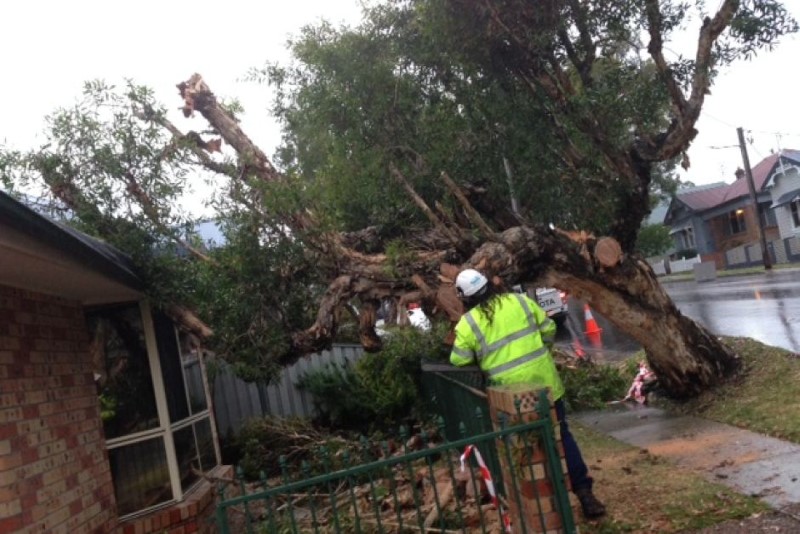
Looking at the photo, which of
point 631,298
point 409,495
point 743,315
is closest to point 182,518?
point 409,495

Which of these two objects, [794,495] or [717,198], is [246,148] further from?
[717,198]

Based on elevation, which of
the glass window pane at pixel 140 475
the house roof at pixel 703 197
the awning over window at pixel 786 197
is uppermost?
the house roof at pixel 703 197

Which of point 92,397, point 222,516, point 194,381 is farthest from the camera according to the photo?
point 194,381

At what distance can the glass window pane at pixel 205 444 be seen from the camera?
789 cm

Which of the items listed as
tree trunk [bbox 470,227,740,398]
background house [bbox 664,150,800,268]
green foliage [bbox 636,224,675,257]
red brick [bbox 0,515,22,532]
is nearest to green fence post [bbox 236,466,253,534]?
red brick [bbox 0,515,22,532]

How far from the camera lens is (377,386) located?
10.3 m

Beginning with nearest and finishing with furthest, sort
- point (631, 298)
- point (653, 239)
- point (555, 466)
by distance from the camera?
point (555, 466) < point (631, 298) < point (653, 239)

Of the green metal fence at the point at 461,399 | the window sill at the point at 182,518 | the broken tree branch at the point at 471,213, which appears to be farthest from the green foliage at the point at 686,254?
the window sill at the point at 182,518

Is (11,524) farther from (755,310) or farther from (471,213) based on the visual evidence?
(755,310)

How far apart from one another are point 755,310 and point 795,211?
28024 millimetres

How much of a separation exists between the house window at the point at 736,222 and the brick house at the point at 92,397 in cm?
4721

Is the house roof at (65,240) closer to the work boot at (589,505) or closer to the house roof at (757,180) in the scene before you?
the work boot at (589,505)

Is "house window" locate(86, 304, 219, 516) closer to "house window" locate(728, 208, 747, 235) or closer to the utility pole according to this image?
the utility pole

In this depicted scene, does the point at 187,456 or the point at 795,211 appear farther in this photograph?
the point at 795,211
